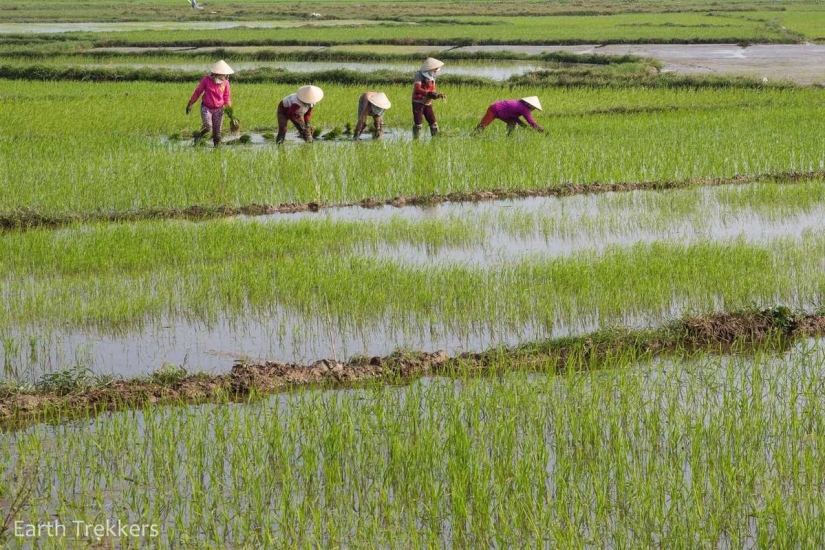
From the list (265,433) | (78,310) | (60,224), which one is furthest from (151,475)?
(60,224)

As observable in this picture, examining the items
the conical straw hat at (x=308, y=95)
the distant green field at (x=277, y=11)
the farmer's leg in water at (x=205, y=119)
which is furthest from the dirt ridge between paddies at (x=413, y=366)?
the distant green field at (x=277, y=11)

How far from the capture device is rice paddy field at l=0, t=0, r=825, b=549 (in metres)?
3.20

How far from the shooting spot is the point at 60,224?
731 centimetres

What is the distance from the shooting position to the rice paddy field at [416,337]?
320 centimetres

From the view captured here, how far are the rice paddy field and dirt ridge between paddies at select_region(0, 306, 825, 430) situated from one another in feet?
0.05

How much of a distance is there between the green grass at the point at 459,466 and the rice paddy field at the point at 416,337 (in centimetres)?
1

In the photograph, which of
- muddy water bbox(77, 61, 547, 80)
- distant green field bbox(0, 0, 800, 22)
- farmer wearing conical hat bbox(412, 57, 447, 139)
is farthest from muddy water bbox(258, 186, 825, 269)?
distant green field bbox(0, 0, 800, 22)

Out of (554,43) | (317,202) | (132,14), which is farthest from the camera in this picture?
(132,14)

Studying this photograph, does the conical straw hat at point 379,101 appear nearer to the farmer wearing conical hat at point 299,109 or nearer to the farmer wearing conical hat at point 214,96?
the farmer wearing conical hat at point 299,109

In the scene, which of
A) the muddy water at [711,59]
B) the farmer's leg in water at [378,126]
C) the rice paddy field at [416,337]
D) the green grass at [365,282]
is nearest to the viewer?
the rice paddy field at [416,337]

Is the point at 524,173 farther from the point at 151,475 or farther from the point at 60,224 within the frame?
the point at 151,475

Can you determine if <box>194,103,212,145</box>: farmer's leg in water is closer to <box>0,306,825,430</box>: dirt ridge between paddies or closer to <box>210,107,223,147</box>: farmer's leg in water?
<box>210,107,223,147</box>: farmer's leg in water

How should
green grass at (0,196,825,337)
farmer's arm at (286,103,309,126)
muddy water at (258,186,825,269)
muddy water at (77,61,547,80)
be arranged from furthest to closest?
muddy water at (77,61,547,80)
farmer's arm at (286,103,309,126)
muddy water at (258,186,825,269)
green grass at (0,196,825,337)

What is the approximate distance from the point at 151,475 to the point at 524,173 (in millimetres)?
6009
